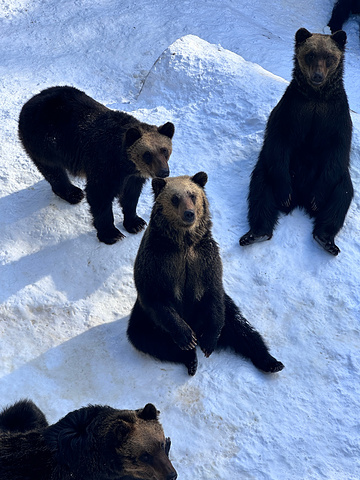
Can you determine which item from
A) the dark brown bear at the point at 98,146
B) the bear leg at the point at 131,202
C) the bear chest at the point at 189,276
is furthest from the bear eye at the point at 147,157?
the bear chest at the point at 189,276

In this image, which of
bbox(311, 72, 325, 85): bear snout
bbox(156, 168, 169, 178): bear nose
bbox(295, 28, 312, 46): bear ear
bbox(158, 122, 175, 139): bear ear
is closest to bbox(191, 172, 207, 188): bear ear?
bbox(156, 168, 169, 178): bear nose

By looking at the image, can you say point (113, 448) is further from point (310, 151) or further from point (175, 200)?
point (310, 151)

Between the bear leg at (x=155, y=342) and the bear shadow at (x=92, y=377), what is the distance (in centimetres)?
12

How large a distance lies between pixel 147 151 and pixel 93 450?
12.9 feet

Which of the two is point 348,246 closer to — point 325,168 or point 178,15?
point 325,168

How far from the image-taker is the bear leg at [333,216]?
912 cm

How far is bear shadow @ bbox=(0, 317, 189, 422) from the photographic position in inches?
287

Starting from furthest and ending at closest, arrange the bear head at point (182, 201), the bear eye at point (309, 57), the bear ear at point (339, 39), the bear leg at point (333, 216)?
the bear leg at point (333, 216)
the bear ear at point (339, 39)
the bear eye at point (309, 57)
the bear head at point (182, 201)

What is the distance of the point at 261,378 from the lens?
7.68 m

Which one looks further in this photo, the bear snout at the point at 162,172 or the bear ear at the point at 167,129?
the bear ear at the point at 167,129

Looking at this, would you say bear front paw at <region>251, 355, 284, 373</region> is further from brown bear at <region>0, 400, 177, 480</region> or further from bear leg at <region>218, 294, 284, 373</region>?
brown bear at <region>0, 400, 177, 480</region>

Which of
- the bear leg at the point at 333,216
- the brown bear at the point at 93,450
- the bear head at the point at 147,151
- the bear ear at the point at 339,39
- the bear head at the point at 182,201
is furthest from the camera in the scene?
the bear leg at the point at 333,216

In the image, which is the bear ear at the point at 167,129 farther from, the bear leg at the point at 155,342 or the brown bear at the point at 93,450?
the brown bear at the point at 93,450

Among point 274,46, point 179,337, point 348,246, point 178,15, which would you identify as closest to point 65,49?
point 178,15
